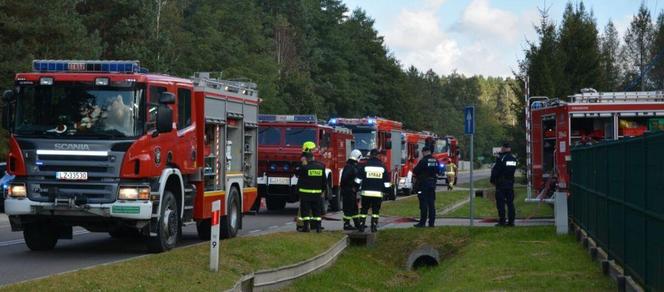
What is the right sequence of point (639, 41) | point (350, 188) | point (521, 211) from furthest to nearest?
point (639, 41) → point (521, 211) → point (350, 188)

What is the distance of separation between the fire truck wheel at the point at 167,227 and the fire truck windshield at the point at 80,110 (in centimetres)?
147

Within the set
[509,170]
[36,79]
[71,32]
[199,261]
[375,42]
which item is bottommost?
[199,261]

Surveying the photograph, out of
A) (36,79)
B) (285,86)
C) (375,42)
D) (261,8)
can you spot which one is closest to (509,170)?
(36,79)

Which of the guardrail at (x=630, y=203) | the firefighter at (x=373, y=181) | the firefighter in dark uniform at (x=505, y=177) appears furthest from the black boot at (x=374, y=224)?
the guardrail at (x=630, y=203)

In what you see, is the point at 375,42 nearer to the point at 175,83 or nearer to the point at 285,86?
the point at 285,86

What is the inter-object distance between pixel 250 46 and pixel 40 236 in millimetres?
65463

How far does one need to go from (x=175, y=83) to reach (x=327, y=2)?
95991 mm

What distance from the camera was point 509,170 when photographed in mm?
20328

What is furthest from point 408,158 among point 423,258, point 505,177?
point 423,258

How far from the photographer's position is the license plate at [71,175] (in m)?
15.1

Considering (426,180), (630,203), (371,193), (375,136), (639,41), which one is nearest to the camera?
(630,203)

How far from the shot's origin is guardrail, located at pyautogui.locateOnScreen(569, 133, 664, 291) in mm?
9711

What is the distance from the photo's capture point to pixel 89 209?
1502 cm

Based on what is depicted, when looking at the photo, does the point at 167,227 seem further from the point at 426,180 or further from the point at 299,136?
the point at 299,136
